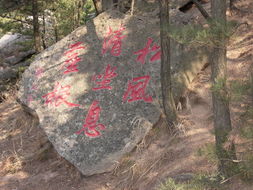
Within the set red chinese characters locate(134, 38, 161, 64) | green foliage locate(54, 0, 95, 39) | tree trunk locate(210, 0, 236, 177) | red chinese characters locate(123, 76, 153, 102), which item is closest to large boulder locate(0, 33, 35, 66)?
green foliage locate(54, 0, 95, 39)

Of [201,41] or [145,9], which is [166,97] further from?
[145,9]

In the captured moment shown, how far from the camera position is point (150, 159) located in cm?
626

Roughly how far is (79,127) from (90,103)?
0.57 m

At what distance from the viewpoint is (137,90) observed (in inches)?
281

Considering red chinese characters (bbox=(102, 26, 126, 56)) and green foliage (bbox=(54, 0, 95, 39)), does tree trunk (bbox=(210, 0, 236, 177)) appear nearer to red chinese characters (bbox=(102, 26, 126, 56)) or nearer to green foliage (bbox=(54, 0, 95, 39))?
red chinese characters (bbox=(102, 26, 126, 56))

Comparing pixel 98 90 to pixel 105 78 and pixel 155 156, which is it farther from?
pixel 155 156

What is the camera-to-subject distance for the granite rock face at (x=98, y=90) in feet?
22.2

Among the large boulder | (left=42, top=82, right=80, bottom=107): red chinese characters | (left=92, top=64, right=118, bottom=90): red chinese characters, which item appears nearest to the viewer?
(left=92, top=64, right=118, bottom=90): red chinese characters

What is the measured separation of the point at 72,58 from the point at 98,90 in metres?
1.27

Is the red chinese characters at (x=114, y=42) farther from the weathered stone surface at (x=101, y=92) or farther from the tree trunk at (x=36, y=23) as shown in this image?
the tree trunk at (x=36, y=23)

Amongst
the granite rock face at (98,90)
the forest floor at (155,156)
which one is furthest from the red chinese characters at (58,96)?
the forest floor at (155,156)

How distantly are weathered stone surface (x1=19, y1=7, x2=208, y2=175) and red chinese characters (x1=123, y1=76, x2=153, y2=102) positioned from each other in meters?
0.02

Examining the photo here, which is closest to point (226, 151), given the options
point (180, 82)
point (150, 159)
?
point (150, 159)

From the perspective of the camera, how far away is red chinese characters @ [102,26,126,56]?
785cm
